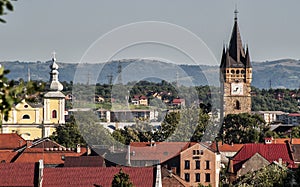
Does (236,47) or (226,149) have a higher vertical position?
(236,47)

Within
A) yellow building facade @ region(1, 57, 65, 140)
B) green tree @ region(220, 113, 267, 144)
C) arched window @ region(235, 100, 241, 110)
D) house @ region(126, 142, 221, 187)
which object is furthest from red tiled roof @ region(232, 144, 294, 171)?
arched window @ region(235, 100, 241, 110)

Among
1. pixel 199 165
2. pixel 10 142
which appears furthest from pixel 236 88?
pixel 199 165

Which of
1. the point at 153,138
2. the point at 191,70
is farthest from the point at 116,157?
the point at 191,70

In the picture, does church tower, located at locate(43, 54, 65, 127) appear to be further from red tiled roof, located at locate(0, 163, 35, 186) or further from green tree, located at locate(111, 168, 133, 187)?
green tree, located at locate(111, 168, 133, 187)

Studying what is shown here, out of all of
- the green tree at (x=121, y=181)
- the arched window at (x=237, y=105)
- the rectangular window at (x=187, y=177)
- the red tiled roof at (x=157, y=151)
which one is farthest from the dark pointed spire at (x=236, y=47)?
the green tree at (x=121, y=181)

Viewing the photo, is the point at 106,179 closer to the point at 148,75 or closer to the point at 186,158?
the point at 186,158

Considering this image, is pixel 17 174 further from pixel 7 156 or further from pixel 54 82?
pixel 54 82
